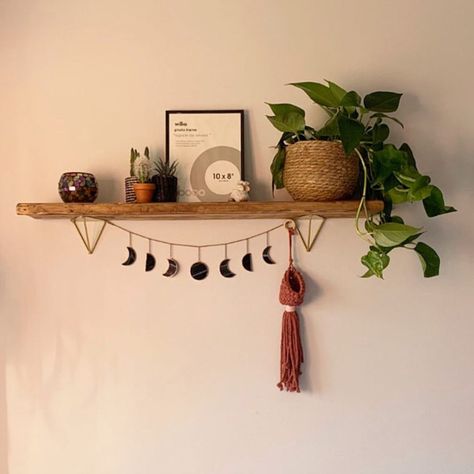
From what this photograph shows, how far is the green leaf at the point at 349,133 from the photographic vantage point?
43.8 inches

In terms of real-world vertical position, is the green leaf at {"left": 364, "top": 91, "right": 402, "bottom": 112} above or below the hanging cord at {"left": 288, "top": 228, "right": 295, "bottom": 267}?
above

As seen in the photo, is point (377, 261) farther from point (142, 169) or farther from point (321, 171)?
point (142, 169)

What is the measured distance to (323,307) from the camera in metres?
1.37

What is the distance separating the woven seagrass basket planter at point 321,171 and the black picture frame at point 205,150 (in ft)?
0.65

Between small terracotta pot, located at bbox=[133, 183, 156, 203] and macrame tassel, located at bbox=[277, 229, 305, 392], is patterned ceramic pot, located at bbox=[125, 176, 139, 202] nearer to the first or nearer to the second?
small terracotta pot, located at bbox=[133, 183, 156, 203]

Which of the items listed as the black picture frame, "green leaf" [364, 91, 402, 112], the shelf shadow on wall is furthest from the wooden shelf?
the shelf shadow on wall

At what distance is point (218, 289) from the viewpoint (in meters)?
1.38

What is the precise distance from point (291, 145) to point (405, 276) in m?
0.50

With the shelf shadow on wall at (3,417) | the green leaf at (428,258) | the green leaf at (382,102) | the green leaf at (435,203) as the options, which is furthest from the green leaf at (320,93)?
the shelf shadow on wall at (3,417)

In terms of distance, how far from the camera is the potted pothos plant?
1.12 m

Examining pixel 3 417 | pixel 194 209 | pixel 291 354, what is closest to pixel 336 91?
pixel 194 209
